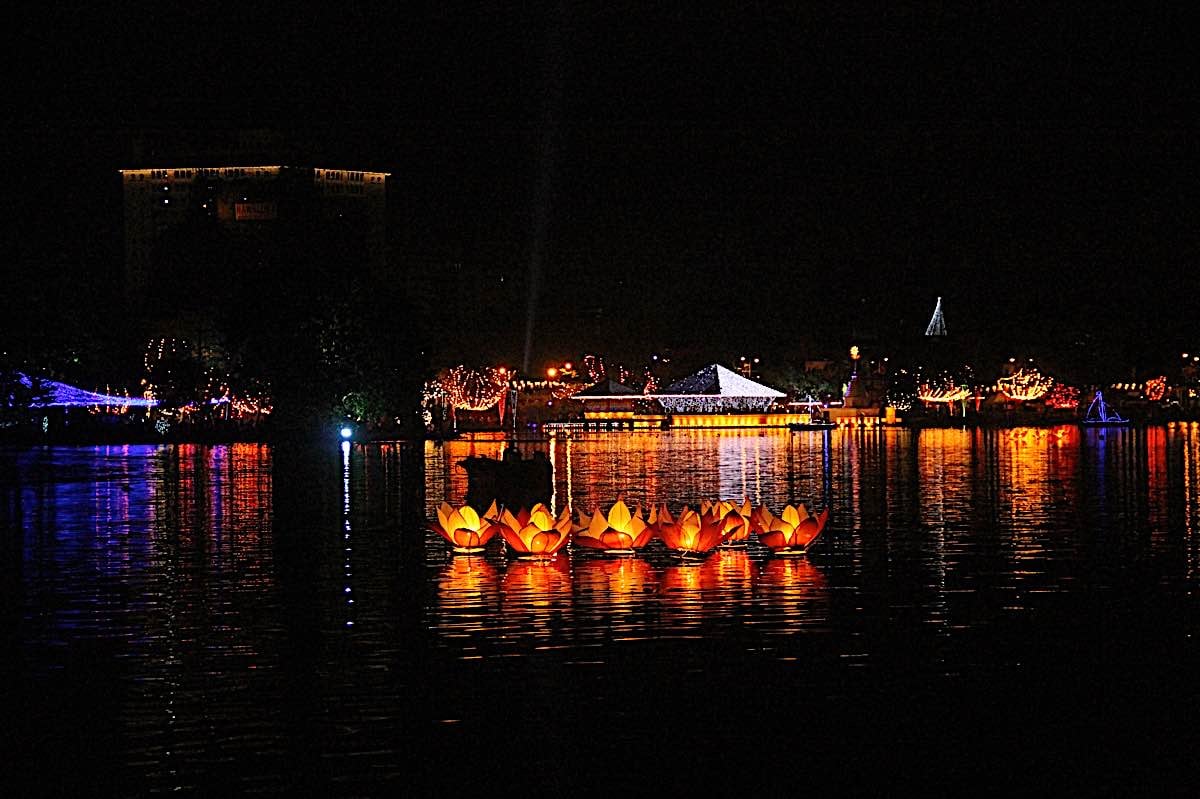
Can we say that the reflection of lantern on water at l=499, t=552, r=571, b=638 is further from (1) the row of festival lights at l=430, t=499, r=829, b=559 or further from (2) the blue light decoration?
(2) the blue light decoration

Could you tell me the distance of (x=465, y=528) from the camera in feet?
61.0

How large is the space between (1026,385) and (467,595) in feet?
314

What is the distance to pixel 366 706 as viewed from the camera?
1028 centimetres

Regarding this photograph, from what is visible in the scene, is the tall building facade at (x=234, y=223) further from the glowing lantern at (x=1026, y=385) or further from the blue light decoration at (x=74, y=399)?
the glowing lantern at (x=1026, y=385)

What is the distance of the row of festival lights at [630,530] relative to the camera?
17.7 meters

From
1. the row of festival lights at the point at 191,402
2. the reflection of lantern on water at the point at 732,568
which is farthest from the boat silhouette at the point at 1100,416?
the reflection of lantern on water at the point at 732,568

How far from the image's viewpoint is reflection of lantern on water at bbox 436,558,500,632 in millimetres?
13547

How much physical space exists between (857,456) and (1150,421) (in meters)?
52.4

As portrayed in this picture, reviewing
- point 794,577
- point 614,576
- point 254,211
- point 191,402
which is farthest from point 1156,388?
point 614,576

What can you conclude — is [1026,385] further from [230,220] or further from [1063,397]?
[230,220]

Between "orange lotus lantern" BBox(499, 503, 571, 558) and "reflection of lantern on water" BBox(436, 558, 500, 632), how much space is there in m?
0.42

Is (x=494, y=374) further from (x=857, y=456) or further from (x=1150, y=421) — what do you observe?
(x=857, y=456)

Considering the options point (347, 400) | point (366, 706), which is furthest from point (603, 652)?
point (347, 400)

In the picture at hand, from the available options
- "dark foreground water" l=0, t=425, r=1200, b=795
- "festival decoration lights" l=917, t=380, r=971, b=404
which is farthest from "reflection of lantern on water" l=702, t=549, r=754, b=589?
"festival decoration lights" l=917, t=380, r=971, b=404
